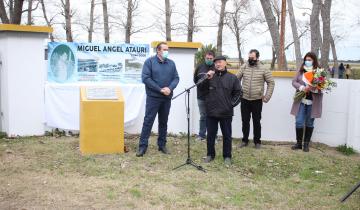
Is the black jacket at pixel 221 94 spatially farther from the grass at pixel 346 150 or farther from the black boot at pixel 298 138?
the grass at pixel 346 150

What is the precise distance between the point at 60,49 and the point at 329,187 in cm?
606

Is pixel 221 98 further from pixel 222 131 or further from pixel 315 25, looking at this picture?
pixel 315 25

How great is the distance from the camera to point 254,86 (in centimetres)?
904

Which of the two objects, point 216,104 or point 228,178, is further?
point 216,104

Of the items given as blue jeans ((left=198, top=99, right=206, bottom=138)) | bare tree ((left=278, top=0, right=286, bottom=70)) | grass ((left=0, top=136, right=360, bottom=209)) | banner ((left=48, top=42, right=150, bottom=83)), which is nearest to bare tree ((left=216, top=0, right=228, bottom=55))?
bare tree ((left=278, top=0, right=286, bottom=70))

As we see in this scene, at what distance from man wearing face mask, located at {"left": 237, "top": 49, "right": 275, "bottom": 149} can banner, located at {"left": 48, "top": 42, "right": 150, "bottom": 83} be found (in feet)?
8.04

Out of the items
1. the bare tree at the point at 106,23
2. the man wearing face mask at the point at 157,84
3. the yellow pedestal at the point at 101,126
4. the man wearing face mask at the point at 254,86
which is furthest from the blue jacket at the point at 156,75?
the bare tree at the point at 106,23

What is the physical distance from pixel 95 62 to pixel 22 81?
1523 millimetres

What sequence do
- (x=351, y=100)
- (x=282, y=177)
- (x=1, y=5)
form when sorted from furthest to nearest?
(x=1, y=5)
(x=351, y=100)
(x=282, y=177)

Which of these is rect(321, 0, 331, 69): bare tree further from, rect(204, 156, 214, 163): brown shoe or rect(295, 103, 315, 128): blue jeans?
rect(204, 156, 214, 163): brown shoe

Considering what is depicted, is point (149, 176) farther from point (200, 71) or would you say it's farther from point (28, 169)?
point (200, 71)

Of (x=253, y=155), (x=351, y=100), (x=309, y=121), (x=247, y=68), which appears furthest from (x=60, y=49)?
(x=351, y=100)

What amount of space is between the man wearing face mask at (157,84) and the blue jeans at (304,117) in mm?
2536

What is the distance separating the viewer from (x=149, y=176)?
7129 millimetres
